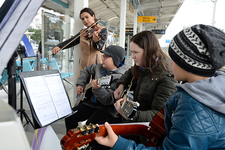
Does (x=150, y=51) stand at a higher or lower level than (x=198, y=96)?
higher

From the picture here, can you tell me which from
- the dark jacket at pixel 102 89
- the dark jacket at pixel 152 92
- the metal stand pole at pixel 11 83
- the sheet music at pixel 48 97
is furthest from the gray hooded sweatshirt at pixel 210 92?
the dark jacket at pixel 102 89

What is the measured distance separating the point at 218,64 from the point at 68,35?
7.62 meters

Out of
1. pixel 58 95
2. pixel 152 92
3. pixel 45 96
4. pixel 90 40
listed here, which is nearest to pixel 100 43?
pixel 90 40

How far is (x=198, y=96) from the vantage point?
2.67ft

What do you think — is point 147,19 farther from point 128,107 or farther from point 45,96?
point 45,96

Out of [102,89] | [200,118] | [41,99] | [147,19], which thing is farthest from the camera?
[147,19]

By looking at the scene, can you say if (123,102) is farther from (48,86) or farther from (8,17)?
(8,17)

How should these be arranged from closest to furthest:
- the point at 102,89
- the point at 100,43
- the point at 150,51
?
the point at 150,51 < the point at 102,89 < the point at 100,43

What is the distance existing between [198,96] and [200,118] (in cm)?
9

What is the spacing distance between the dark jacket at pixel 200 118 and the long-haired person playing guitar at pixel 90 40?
6.73 feet

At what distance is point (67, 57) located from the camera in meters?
8.34

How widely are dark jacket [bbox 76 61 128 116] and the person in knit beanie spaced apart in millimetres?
1103

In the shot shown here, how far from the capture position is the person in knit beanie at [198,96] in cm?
79

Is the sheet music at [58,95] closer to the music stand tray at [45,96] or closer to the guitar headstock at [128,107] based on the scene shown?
the music stand tray at [45,96]
